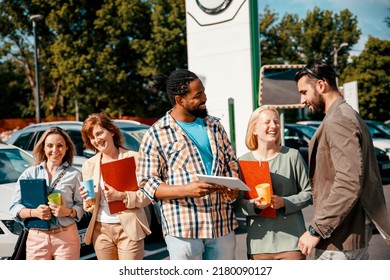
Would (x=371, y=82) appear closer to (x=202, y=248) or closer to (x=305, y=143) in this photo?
(x=305, y=143)

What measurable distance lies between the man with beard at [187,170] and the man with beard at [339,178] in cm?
47

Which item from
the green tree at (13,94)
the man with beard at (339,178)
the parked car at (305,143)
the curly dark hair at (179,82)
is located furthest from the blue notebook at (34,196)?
the green tree at (13,94)

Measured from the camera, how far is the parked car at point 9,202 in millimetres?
3891

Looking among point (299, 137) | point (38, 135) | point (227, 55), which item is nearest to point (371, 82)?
point (227, 55)

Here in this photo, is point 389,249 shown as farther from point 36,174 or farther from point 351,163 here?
point 36,174

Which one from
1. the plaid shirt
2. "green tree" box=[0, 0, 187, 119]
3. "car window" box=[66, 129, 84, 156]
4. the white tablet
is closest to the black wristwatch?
the white tablet

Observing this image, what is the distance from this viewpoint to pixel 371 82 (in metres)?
7.58

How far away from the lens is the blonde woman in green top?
252 centimetres

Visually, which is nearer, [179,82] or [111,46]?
[179,82]

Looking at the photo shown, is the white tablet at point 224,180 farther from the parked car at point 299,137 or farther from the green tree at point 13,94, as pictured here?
the green tree at point 13,94

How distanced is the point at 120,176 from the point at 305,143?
7430 millimetres

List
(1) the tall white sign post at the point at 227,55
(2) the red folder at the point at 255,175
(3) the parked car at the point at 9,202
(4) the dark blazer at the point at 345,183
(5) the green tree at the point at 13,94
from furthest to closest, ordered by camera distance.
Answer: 1. (5) the green tree at the point at 13,94
2. (1) the tall white sign post at the point at 227,55
3. (3) the parked car at the point at 9,202
4. (2) the red folder at the point at 255,175
5. (4) the dark blazer at the point at 345,183

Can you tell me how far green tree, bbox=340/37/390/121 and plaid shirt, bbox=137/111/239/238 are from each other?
4.37 meters

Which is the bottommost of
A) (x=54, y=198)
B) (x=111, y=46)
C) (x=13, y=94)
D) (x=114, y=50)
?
(x=54, y=198)
